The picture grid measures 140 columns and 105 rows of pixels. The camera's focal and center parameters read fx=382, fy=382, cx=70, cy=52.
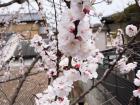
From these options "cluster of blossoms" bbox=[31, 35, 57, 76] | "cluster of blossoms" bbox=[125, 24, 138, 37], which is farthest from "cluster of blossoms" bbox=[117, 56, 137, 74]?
"cluster of blossoms" bbox=[31, 35, 57, 76]

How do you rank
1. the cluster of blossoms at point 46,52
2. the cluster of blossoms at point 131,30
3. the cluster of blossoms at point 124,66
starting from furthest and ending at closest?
1. the cluster of blossoms at point 124,66
2. the cluster of blossoms at point 131,30
3. the cluster of blossoms at point 46,52

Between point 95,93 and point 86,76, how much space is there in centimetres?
808

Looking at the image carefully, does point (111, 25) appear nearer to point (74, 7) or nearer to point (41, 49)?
point (41, 49)

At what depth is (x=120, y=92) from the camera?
6949 millimetres

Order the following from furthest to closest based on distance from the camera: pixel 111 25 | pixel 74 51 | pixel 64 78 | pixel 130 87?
pixel 111 25 → pixel 130 87 → pixel 64 78 → pixel 74 51

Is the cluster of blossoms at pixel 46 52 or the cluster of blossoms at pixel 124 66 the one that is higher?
the cluster of blossoms at pixel 46 52

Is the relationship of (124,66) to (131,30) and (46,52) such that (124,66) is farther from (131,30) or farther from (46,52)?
(46,52)

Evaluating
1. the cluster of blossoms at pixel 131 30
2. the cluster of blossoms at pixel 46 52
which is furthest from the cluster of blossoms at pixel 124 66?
the cluster of blossoms at pixel 46 52

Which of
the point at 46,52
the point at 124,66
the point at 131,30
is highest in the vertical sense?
the point at 131,30

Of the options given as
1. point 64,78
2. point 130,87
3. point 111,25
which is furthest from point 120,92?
point 111,25

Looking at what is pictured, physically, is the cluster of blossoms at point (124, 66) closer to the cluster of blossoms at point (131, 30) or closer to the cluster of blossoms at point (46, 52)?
the cluster of blossoms at point (131, 30)

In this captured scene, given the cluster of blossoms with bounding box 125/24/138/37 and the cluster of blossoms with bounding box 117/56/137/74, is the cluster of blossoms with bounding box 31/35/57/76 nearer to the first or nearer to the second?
the cluster of blossoms with bounding box 125/24/138/37

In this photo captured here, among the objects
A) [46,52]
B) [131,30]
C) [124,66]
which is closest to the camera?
[46,52]

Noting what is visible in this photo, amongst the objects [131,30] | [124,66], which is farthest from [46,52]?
[124,66]
